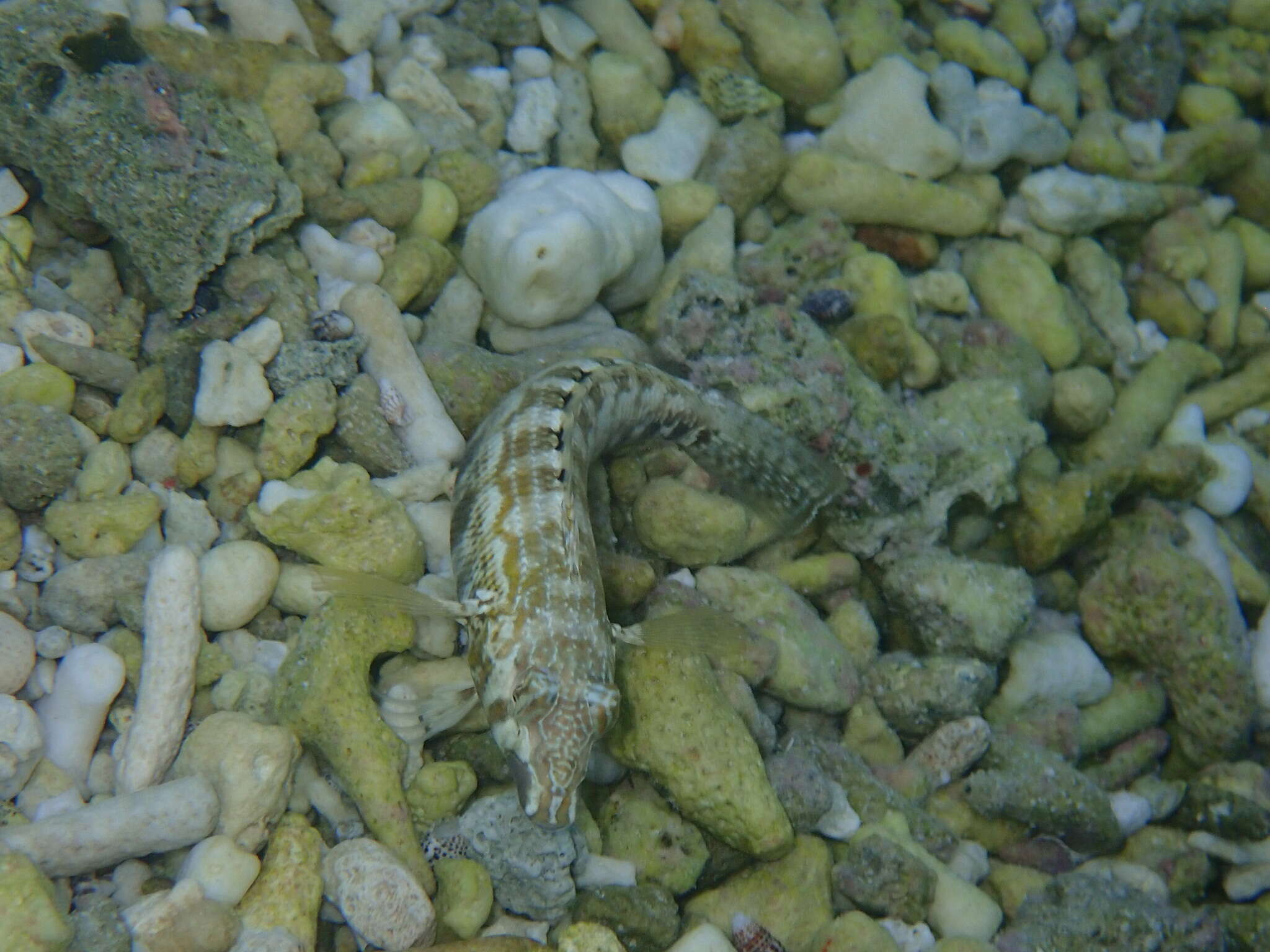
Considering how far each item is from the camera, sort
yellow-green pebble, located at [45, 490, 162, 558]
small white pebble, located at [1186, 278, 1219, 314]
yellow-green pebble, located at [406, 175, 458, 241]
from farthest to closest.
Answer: small white pebble, located at [1186, 278, 1219, 314] → yellow-green pebble, located at [406, 175, 458, 241] → yellow-green pebble, located at [45, 490, 162, 558]

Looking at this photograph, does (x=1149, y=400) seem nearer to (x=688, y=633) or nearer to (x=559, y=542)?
(x=688, y=633)

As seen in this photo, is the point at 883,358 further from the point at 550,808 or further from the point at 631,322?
the point at 550,808

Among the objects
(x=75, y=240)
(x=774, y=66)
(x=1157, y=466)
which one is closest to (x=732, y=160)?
(x=774, y=66)

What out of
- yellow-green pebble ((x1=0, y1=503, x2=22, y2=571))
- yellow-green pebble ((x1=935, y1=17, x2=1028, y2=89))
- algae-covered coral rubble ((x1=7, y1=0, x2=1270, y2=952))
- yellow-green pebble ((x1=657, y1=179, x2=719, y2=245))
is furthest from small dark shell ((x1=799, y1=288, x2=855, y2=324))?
yellow-green pebble ((x1=0, y1=503, x2=22, y2=571))

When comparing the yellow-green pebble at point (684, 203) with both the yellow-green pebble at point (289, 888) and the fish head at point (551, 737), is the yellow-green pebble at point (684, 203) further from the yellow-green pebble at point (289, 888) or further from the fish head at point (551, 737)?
the yellow-green pebble at point (289, 888)

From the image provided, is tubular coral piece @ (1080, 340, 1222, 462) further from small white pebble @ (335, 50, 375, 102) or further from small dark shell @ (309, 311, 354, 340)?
small white pebble @ (335, 50, 375, 102)

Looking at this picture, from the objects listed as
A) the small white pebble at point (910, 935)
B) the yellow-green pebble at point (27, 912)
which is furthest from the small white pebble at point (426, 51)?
the small white pebble at point (910, 935)

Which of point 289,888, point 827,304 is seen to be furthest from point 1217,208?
point 289,888
